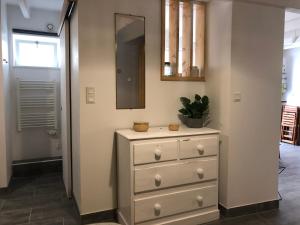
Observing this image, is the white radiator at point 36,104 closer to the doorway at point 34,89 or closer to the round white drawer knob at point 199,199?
the doorway at point 34,89

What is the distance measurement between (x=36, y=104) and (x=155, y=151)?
2610mm

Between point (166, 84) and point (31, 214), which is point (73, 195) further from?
point (166, 84)

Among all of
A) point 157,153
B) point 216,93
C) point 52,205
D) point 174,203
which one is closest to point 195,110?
point 216,93

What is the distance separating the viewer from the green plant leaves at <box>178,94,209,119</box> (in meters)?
2.56

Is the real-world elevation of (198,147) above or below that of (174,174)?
above

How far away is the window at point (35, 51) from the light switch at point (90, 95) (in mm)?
2035

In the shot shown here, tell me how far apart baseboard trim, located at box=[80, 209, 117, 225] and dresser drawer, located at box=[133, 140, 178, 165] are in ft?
2.50

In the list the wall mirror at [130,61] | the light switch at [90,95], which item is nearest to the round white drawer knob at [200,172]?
the wall mirror at [130,61]

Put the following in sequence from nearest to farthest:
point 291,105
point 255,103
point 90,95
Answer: point 90,95, point 255,103, point 291,105

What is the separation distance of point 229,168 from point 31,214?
2085 millimetres

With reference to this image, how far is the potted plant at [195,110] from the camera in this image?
8.41 feet

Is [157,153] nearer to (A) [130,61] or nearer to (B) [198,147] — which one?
(B) [198,147]

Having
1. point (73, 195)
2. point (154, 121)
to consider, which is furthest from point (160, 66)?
Answer: point (73, 195)

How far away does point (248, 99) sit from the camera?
2512 millimetres
